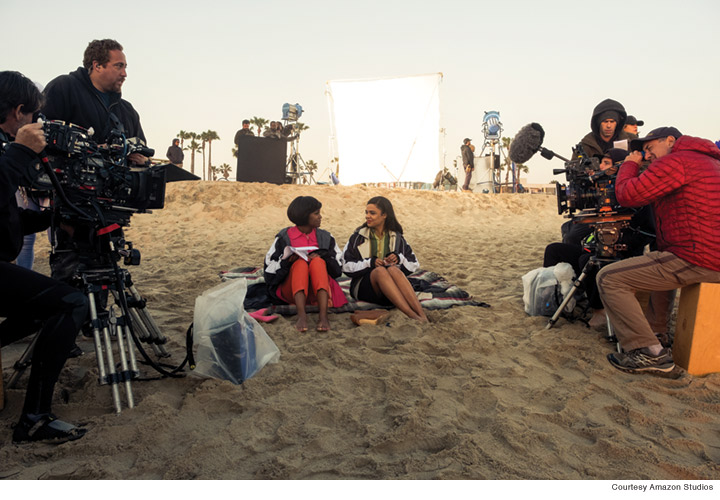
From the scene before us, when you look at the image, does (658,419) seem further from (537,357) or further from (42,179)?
(42,179)

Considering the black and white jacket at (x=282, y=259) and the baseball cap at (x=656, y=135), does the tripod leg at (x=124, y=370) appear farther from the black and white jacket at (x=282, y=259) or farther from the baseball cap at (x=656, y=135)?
the baseball cap at (x=656, y=135)

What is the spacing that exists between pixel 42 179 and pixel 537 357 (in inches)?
120

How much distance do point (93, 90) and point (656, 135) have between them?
370 centimetres

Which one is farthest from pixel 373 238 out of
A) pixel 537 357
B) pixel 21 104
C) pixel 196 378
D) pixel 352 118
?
pixel 352 118

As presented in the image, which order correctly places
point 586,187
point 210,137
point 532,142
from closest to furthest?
point 586,187 < point 532,142 < point 210,137

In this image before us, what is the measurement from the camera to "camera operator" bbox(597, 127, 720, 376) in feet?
8.97

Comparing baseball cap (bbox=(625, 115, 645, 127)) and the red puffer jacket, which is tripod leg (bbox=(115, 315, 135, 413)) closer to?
the red puffer jacket

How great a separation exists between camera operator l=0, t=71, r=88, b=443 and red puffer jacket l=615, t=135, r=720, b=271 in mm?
3162

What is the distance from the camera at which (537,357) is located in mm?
3139

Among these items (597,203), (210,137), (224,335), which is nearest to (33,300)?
(224,335)

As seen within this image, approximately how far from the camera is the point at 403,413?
2.29 m

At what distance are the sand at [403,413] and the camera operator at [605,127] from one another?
1.70m

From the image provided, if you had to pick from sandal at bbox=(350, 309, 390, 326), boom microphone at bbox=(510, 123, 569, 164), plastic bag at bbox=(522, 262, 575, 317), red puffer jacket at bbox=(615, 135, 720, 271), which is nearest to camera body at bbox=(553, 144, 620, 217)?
boom microphone at bbox=(510, 123, 569, 164)

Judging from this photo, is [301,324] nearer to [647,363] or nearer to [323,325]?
[323,325]
